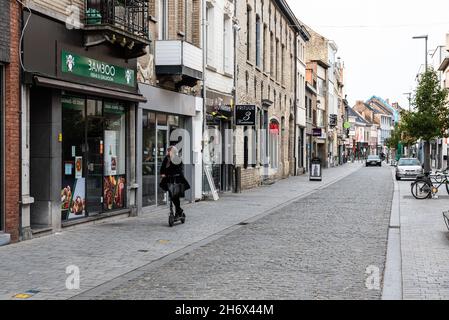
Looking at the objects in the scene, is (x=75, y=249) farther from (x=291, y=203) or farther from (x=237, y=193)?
(x=237, y=193)

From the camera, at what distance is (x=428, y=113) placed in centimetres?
3738

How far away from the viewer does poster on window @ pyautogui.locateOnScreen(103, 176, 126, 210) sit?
47.5 ft

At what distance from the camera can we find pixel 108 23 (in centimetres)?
1302

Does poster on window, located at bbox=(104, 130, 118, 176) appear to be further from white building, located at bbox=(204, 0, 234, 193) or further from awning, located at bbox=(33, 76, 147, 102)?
white building, located at bbox=(204, 0, 234, 193)

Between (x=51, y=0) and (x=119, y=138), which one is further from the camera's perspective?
(x=119, y=138)

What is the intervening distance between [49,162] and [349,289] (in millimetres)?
6845

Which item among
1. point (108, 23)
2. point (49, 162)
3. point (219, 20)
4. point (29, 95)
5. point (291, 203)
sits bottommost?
point (291, 203)

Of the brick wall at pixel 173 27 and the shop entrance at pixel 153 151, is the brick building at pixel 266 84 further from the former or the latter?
the shop entrance at pixel 153 151

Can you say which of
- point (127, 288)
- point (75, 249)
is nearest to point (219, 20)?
point (75, 249)

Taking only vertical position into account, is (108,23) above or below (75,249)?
above

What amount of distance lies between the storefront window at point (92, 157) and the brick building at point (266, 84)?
11.8m

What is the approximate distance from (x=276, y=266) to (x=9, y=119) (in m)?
5.16

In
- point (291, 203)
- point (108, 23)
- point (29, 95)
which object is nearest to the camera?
point (29, 95)

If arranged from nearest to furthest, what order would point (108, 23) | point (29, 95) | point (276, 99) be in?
point (29, 95)
point (108, 23)
point (276, 99)
